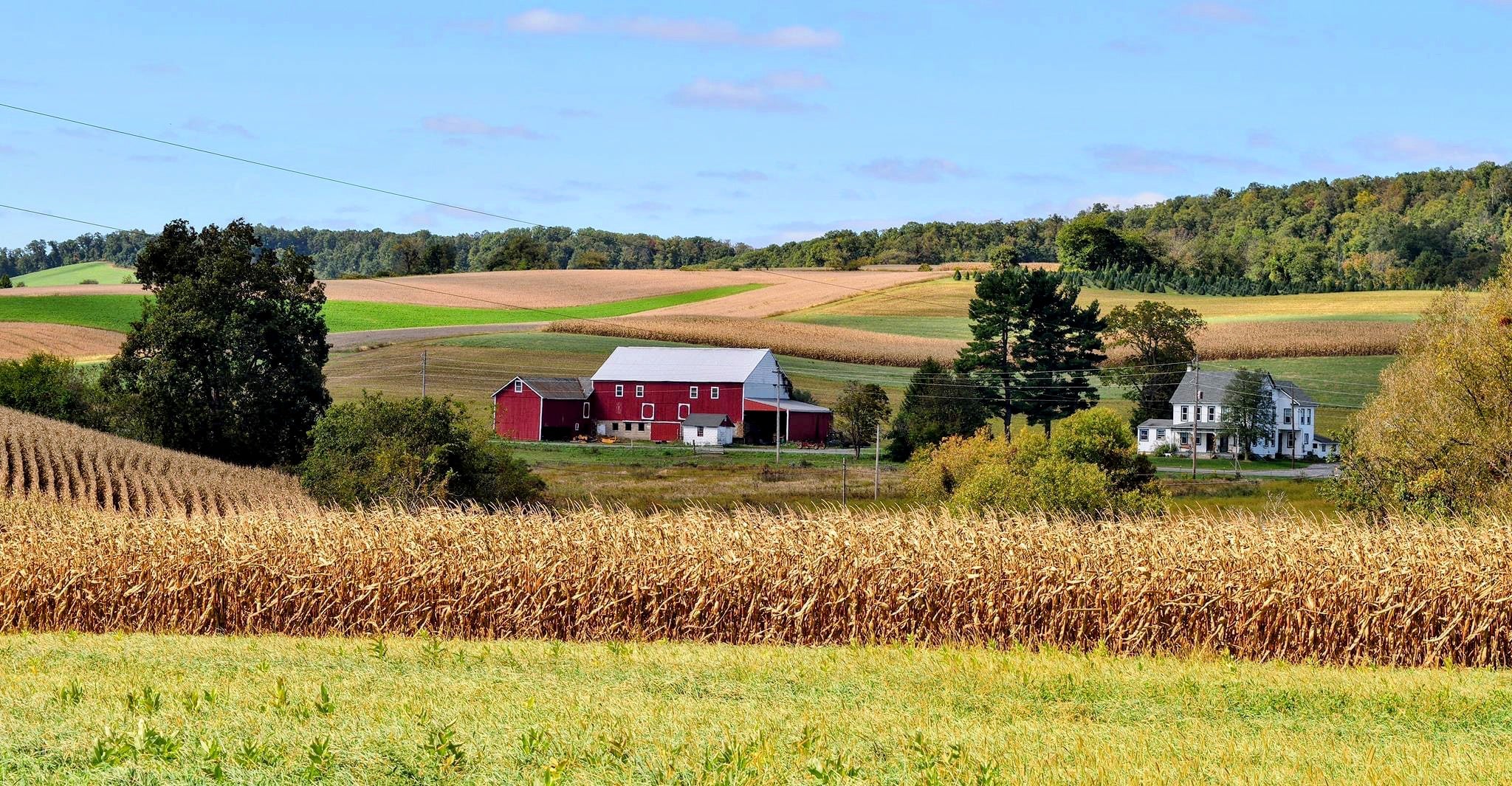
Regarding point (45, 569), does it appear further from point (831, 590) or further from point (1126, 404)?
point (1126, 404)

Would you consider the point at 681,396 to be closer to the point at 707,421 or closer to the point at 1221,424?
the point at 707,421

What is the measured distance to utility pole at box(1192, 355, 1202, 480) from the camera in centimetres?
6931

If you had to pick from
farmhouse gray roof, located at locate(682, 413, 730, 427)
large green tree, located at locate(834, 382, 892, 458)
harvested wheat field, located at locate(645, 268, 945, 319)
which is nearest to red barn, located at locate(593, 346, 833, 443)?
farmhouse gray roof, located at locate(682, 413, 730, 427)

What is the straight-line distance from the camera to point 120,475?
4431cm

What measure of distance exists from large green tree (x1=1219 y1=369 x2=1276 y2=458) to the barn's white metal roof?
28.3 metres

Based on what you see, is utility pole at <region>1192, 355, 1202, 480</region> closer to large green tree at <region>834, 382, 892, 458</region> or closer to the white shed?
large green tree at <region>834, 382, 892, 458</region>

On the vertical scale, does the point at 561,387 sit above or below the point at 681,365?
below

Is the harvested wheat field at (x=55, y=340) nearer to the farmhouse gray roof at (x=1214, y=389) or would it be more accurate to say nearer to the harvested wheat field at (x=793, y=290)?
the harvested wheat field at (x=793, y=290)

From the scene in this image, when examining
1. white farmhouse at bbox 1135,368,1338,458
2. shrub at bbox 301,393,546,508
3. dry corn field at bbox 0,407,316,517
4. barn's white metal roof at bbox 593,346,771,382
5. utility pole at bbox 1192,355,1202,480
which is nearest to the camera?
dry corn field at bbox 0,407,316,517

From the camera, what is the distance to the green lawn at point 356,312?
100 m

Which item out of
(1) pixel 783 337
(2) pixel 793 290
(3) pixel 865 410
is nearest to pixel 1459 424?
(3) pixel 865 410

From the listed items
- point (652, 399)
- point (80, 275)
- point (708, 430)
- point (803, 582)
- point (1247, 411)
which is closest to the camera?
point (803, 582)

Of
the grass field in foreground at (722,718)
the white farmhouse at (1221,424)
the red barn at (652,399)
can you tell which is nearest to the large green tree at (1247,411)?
the white farmhouse at (1221,424)

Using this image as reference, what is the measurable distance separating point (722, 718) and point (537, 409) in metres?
→ 74.8
